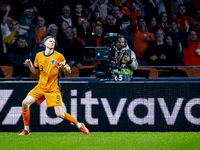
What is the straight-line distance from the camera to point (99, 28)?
395 inches

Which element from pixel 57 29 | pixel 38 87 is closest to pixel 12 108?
pixel 38 87

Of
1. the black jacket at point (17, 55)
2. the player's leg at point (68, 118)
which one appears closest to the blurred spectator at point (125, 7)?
the black jacket at point (17, 55)

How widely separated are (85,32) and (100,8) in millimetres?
1065

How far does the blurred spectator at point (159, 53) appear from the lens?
9.95 metres

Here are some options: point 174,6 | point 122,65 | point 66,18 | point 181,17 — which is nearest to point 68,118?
point 122,65

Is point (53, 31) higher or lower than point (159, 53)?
higher

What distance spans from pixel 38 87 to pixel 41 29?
4741 millimetres

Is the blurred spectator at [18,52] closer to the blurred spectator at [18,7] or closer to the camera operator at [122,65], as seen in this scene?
the blurred spectator at [18,7]

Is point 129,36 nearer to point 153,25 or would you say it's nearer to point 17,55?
point 153,25

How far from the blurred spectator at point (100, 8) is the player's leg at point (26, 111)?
5.21m

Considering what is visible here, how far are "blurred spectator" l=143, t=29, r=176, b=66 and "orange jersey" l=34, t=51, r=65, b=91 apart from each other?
434 centimetres

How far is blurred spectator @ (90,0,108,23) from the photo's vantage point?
1075 cm

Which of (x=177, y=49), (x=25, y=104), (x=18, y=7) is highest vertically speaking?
(x=18, y=7)

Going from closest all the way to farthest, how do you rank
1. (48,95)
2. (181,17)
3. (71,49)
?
(48,95) → (71,49) → (181,17)
